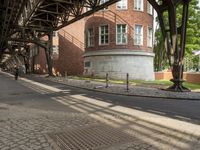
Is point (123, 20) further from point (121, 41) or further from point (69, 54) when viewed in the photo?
point (69, 54)

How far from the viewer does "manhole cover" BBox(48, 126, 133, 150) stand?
5.52 metres

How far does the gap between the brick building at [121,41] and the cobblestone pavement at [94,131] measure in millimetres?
21174

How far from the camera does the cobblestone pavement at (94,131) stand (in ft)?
18.1

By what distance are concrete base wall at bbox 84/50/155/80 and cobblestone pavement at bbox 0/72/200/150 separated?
21028 mm

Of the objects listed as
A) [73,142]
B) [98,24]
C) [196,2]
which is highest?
[196,2]

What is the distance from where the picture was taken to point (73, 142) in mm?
5758

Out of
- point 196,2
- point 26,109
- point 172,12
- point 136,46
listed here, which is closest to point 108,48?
point 136,46

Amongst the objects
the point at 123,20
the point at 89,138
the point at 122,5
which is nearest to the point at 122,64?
the point at 123,20

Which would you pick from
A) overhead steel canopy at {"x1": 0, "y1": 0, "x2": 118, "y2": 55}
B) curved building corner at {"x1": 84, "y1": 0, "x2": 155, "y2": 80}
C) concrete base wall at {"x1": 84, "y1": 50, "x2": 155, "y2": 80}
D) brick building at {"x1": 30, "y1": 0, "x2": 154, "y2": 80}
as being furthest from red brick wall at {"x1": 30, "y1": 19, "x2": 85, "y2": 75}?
concrete base wall at {"x1": 84, "y1": 50, "x2": 155, "y2": 80}

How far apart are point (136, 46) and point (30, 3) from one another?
11.7 meters

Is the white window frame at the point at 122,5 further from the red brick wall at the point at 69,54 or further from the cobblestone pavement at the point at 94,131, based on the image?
the cobblestone pavement at the point at 94,131

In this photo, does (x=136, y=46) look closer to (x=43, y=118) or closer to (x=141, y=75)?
(x=141, y=75)

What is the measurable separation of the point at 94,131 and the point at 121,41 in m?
24.6

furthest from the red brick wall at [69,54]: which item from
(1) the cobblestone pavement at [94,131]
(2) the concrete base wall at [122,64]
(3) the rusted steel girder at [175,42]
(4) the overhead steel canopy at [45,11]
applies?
(1) the cobblestone pavement at [94,131]
